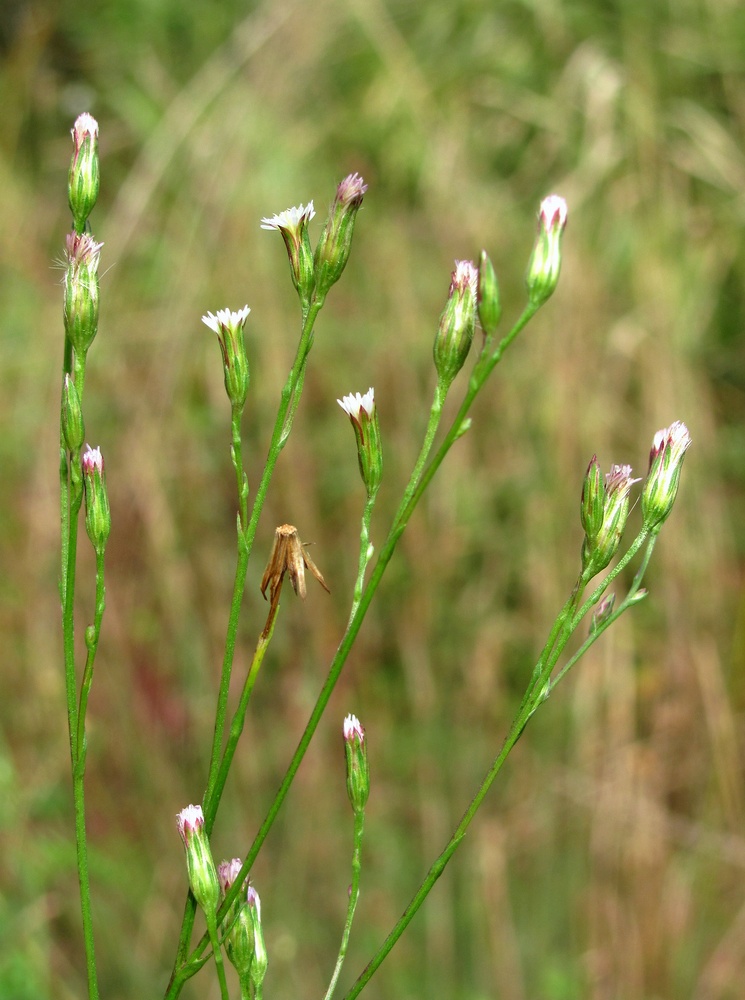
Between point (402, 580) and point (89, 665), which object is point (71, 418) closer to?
point (89, 665)

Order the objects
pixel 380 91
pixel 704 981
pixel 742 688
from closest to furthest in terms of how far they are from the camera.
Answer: pixel 704 981 → pixel 742 688 → pixel 380 91

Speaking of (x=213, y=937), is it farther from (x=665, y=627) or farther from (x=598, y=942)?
(x=665, y=627)

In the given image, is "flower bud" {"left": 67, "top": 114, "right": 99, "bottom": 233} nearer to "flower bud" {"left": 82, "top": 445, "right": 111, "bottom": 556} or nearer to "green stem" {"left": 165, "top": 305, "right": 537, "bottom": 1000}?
"flower bud" {"left": 82, "top": 445, "right": 111, "bottom": 556}

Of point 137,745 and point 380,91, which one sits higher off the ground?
point 380,91

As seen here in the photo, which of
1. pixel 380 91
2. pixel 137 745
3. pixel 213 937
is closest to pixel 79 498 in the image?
pixel 213 937

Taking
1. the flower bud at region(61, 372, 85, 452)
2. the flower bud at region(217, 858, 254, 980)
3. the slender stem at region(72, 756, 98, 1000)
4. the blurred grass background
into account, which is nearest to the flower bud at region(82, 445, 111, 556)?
the flower bud at region(61, 372, 85, 452)

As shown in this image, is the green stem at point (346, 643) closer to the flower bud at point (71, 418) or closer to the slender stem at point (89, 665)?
the slender stem at point (89, 665)

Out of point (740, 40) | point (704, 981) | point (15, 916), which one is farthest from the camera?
point (740, 40)
